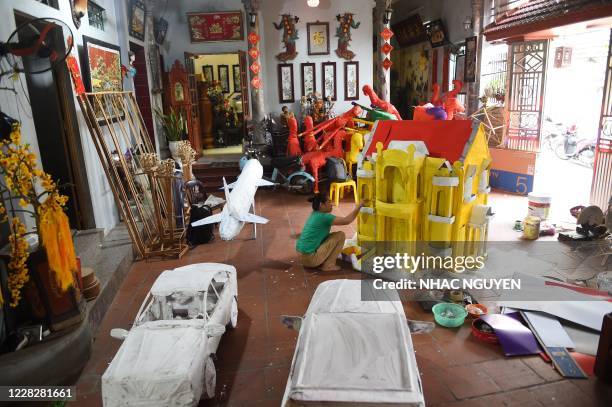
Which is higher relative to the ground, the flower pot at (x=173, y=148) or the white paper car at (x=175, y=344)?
A: the flower pot at (x=173, y=148)

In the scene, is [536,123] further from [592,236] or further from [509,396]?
[509,396]

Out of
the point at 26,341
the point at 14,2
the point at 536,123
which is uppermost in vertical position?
the point at 14,2

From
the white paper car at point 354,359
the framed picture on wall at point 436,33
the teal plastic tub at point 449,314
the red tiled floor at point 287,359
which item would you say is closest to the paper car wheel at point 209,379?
the red tiled floor at point 287,359

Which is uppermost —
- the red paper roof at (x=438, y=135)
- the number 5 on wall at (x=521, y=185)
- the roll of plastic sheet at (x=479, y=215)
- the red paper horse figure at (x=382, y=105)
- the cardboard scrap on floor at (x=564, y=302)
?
the red paper horse figure at (x=382, y=105)

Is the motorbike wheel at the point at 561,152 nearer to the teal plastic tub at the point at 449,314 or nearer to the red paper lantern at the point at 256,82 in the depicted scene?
the red paper lantern at the point at 256,82

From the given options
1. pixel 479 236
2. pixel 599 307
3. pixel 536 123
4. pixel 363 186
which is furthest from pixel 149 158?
pixel 536 123

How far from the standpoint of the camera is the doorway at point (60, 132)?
5250 mm

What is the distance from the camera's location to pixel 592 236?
5.82m

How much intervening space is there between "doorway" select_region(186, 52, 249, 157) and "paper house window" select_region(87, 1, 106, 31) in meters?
4.81

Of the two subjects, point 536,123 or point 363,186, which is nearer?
point 363,186

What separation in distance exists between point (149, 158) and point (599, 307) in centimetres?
565

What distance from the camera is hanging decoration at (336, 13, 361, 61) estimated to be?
1070 centimetres

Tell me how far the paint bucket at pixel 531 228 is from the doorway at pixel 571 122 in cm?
243

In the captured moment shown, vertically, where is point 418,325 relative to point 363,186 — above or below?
below
